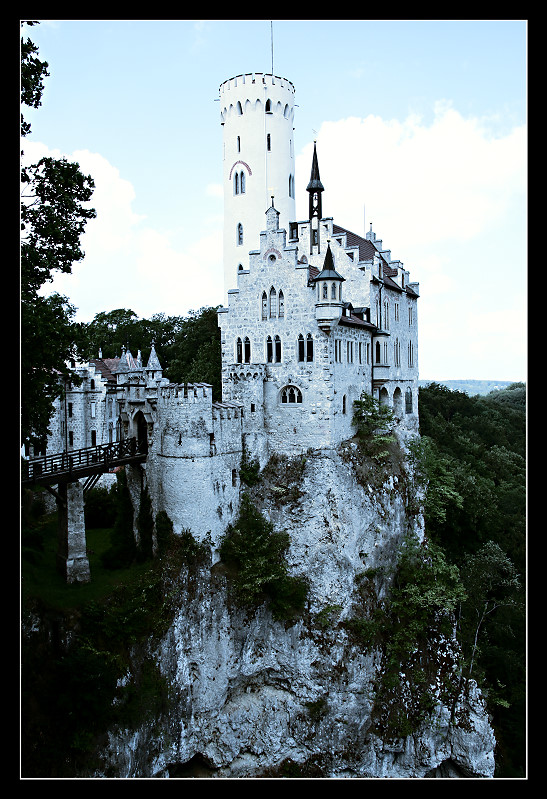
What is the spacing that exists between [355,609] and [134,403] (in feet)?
52.9

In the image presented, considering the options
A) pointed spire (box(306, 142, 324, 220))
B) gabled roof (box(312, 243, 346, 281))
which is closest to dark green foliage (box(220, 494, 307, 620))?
gabled roof (box(312, 243, 346, 281))

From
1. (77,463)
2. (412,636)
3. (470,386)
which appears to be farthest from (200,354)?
(470,386)

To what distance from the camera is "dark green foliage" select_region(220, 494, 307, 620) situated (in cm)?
3069

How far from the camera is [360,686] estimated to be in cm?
3117

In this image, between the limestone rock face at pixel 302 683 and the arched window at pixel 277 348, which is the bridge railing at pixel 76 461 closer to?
the limestone rock face at pixel 302 683

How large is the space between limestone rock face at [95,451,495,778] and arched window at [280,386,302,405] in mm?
3379

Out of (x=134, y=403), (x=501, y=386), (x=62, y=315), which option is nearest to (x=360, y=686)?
(x=134, y=403)

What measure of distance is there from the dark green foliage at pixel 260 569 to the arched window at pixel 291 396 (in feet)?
22.7

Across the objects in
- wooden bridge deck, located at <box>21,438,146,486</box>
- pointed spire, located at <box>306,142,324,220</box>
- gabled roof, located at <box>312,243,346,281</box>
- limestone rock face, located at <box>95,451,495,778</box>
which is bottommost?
→ limestone rock face, located at <box>95,451,495,778</box>

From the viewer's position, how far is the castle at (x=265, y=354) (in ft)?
100

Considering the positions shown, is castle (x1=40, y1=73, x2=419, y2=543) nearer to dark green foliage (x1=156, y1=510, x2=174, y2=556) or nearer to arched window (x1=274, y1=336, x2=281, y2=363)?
arched window (x1=274, y1=336, x2=281, y2=363)

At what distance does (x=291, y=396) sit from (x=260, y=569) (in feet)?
32.4

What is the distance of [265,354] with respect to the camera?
35.5 metres

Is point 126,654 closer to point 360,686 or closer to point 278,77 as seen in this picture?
point 360,686
